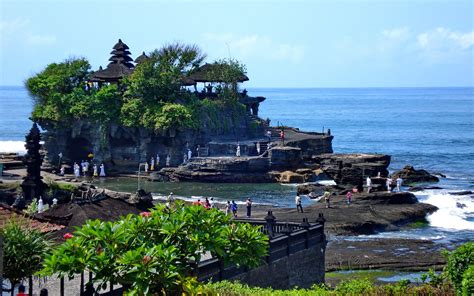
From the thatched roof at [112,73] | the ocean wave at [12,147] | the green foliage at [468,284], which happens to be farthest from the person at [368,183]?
the ocean wave at [12,147]

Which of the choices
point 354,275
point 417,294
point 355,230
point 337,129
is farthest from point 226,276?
point 337,129

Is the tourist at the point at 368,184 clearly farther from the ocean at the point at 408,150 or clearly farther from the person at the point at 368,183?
the ocean at the point at 408,150

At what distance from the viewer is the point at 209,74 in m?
77.6

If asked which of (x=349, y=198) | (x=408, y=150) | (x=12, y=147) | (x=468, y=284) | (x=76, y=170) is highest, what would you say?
(x=12, y=147)

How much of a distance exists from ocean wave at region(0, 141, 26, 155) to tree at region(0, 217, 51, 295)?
8180cm

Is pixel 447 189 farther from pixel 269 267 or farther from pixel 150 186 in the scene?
pixel 269 267

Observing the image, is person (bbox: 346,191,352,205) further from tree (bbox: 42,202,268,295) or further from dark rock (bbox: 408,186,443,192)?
tree (bbox: 42,202,268,295)

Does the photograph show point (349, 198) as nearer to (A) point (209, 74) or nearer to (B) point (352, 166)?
(B) point (352, 166)

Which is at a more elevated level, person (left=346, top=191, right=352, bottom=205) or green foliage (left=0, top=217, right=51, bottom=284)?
green foliage (left=0, top=217, right=51, bottom=284)

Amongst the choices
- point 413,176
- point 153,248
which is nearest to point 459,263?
point 153,248

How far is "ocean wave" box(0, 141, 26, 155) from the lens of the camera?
10102 cm

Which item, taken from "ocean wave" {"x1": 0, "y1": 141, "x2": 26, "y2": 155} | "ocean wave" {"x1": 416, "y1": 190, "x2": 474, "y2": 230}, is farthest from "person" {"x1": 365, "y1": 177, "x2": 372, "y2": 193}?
"ocean wave" {"x1": 0, "y1": 141, "x2": 26, "y2": 155}

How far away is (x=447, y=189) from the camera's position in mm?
63500

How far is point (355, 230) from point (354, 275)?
9827mm
